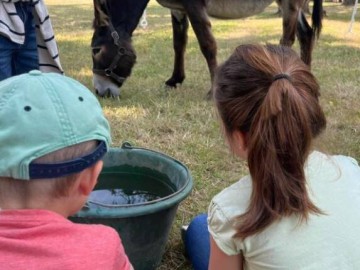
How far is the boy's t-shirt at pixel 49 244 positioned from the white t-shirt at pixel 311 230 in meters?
0.41

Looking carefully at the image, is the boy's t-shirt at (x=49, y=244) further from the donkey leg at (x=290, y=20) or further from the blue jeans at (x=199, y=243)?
the donkey leg at (x=290, y=20)

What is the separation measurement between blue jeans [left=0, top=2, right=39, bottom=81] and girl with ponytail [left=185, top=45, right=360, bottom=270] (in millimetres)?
1207

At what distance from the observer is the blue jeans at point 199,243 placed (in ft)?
5.95

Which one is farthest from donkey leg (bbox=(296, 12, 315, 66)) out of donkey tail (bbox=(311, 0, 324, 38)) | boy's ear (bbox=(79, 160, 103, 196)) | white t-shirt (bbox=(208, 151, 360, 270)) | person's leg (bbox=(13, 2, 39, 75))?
boy's ear (bbox=(79, 160, 103, 196))

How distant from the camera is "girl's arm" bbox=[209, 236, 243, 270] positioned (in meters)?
1.30

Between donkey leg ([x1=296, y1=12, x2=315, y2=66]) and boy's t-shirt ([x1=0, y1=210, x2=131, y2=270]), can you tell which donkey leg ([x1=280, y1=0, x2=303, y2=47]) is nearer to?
donkey leg ([x1=296, y1=12, x2=315, y2=66])

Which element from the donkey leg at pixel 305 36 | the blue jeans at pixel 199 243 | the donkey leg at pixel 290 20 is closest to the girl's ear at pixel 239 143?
the blue jeans at pixel 199 243

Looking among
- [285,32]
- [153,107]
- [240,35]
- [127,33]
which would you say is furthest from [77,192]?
[240,35]

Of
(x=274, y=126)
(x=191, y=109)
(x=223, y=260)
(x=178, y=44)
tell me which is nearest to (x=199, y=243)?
(x=223, y=260)

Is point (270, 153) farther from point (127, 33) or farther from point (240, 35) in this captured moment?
point (240, 35)

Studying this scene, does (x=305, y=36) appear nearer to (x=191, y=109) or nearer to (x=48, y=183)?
(x=191, y=109)

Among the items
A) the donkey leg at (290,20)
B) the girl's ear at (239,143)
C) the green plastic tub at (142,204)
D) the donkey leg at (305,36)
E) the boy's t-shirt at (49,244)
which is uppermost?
the boy's t-shirt at (49,244)

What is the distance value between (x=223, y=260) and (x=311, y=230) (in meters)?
0.26

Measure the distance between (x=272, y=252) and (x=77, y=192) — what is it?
0.46m
